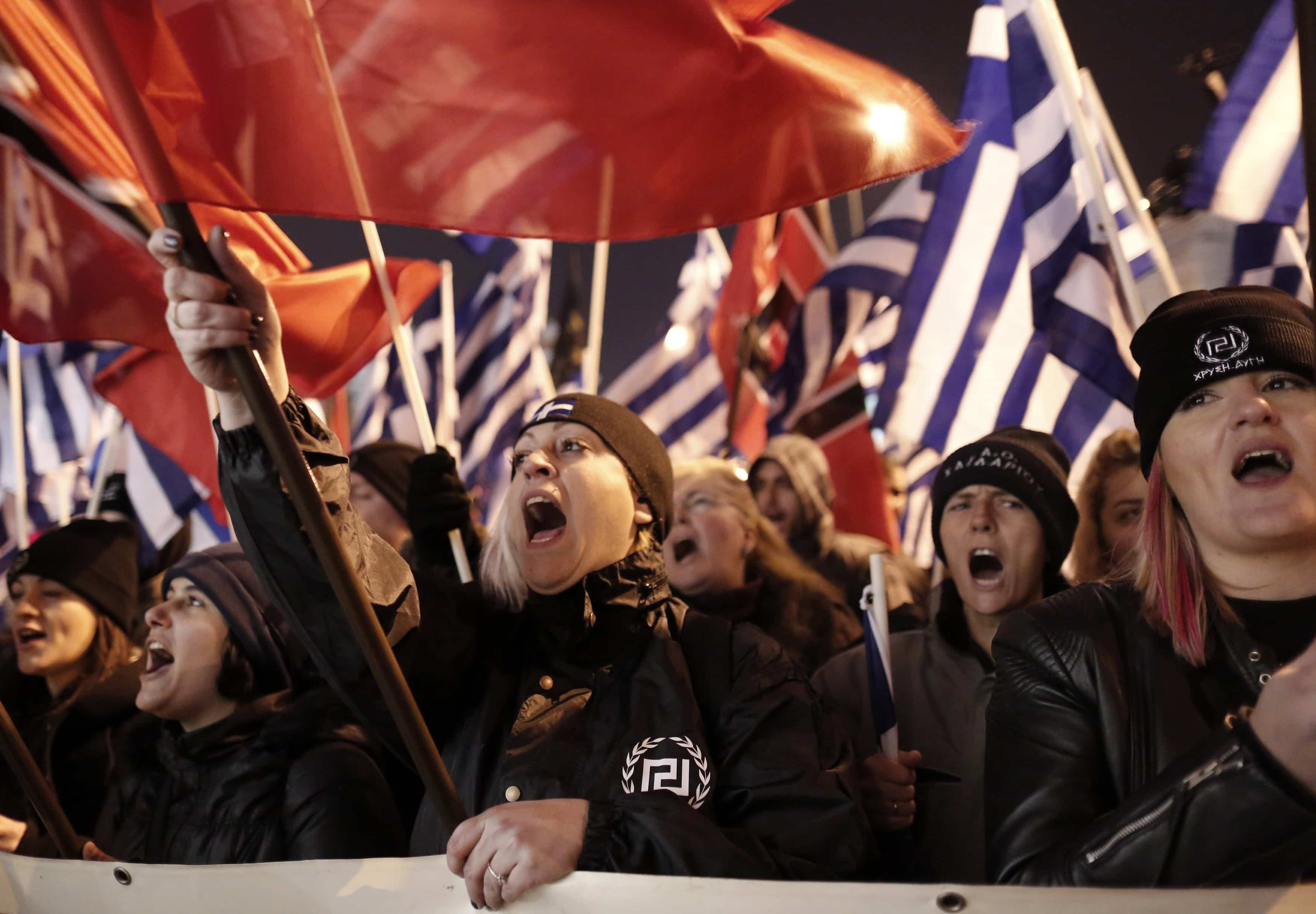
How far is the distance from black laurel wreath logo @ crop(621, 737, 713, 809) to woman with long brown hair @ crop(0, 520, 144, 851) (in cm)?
212

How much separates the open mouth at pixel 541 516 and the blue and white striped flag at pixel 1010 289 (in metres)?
2.00

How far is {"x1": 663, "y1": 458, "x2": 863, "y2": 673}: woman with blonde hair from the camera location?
368cm

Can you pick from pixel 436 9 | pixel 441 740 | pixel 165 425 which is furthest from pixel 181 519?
pixel 436 9

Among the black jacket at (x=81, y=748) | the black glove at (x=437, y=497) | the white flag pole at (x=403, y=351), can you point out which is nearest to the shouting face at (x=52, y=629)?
the black jacket at (x=81, y=748)

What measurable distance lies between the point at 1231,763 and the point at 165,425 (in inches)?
155

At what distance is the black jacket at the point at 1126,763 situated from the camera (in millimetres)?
1380

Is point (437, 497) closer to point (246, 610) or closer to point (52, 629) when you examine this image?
point (246, 610)

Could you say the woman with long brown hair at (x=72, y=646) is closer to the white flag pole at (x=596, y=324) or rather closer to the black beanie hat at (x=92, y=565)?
the black beanie hat at (x=92, y=565)

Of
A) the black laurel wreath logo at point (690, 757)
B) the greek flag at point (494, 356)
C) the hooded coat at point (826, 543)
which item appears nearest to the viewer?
the black laurel wreath logo at point (690, 757)

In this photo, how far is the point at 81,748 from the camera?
3.45 metres

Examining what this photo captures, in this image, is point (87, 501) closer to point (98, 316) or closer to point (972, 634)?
point (98, 316)

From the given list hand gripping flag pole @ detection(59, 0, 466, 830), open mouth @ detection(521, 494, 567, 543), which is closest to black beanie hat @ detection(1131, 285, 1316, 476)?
open mouth @ detection(521, 494, 567, 543)

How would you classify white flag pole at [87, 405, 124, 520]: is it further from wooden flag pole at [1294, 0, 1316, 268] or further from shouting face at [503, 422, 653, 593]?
wooden flag pole at [1294, 0, 1316, 268]

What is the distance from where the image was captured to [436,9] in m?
2.13
